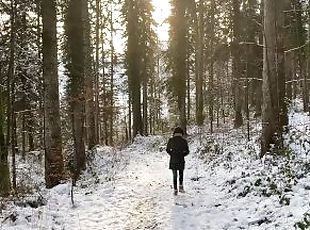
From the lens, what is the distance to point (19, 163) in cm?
2625

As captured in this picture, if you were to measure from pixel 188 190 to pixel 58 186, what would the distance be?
383cm

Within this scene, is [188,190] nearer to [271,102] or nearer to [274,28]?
[271,102]

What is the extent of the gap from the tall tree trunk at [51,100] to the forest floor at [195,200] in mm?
889

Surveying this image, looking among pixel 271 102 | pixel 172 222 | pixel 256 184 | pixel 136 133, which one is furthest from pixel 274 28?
pixel 136 133

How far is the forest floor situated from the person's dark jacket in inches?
31.2

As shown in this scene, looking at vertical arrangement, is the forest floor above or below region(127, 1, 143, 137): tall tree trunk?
below

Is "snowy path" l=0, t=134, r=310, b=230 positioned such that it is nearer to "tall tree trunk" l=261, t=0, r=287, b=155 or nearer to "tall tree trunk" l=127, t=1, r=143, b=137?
"tall tree trunk" l=261, t=0, r=287, b=155

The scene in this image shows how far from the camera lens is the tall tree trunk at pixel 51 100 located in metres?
13.4

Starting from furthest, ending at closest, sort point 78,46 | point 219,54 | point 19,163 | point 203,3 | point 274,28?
1. point 203,3
2. point 219,54
3. point 19,163
4. point 78,46
5. point 274,28

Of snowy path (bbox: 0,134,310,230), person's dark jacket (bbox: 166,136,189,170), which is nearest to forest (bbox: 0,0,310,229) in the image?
snowy path (bbox: 0,134,310,230)

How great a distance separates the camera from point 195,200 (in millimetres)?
11531

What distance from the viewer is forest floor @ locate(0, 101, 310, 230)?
889cm

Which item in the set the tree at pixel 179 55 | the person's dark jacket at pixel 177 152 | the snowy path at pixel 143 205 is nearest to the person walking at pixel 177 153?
the person's dark jacket at pixel 177 152

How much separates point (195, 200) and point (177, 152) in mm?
1878
